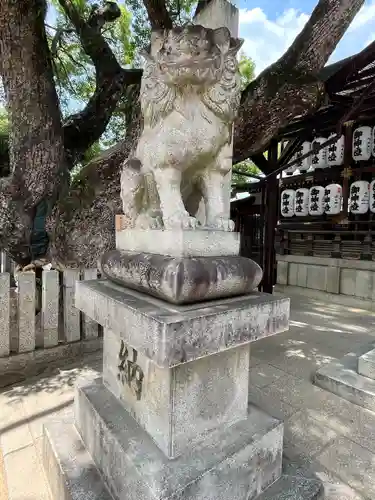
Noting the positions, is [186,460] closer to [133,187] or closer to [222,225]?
[222,225]

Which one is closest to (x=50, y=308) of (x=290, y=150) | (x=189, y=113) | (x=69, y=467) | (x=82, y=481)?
(x=69, y=467)

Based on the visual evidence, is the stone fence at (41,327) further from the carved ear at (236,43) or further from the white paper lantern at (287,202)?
the white paper lantern at (287,202)

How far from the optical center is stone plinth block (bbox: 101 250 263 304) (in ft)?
3.83

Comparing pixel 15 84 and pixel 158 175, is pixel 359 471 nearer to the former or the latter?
pixel 158 175

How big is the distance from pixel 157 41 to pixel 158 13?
3884 millimetres

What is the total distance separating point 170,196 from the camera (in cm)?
141

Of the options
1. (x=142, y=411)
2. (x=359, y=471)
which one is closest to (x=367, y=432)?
(x=359, y=471)

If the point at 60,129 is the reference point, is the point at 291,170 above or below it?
above

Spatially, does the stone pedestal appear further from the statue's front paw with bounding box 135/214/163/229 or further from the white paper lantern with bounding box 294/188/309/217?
the white paper lantern with bounding box 294/188/309/217

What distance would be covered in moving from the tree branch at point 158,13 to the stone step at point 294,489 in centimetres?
520

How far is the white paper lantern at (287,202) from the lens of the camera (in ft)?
23.5

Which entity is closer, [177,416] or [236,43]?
[177,416]

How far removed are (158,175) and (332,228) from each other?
6.29 m

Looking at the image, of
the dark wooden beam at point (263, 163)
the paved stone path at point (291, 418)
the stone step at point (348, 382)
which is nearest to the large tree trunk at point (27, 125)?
the paved stone path at point (291, 418)
